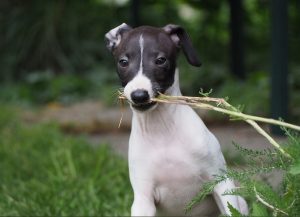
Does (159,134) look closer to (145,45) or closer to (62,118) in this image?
(145,45)

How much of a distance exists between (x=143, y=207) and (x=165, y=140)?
0.96ft

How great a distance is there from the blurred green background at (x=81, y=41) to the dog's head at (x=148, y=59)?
6.64 metres

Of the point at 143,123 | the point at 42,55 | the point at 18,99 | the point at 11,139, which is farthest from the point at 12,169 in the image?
the point at 42,55

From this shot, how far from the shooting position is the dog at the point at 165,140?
2955mm

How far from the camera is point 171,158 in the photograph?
3041 millimetres

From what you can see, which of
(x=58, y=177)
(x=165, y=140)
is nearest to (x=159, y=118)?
(x=165, y=140)

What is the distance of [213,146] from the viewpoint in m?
3.09

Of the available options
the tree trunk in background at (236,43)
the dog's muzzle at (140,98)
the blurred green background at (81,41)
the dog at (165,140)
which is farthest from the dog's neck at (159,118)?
the blurred green background at (81,41)

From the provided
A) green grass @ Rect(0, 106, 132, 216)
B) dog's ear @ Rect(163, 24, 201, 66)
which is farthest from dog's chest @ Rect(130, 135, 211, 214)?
green grass @ Rect(0, 106, 132, 216)

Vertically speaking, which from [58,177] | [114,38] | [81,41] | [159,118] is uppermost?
[114,38]

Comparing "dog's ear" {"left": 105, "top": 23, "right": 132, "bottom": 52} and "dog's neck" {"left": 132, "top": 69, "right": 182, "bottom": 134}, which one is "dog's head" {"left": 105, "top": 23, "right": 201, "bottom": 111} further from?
"dog's neck" {"left": 132, "top": 69, "right": 182, "bottom": 134}

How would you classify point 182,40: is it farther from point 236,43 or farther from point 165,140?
→ point 236,43

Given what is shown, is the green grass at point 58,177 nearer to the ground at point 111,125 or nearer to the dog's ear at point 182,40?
the ground at point 111,125

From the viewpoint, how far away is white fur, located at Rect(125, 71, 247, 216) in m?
3.04
